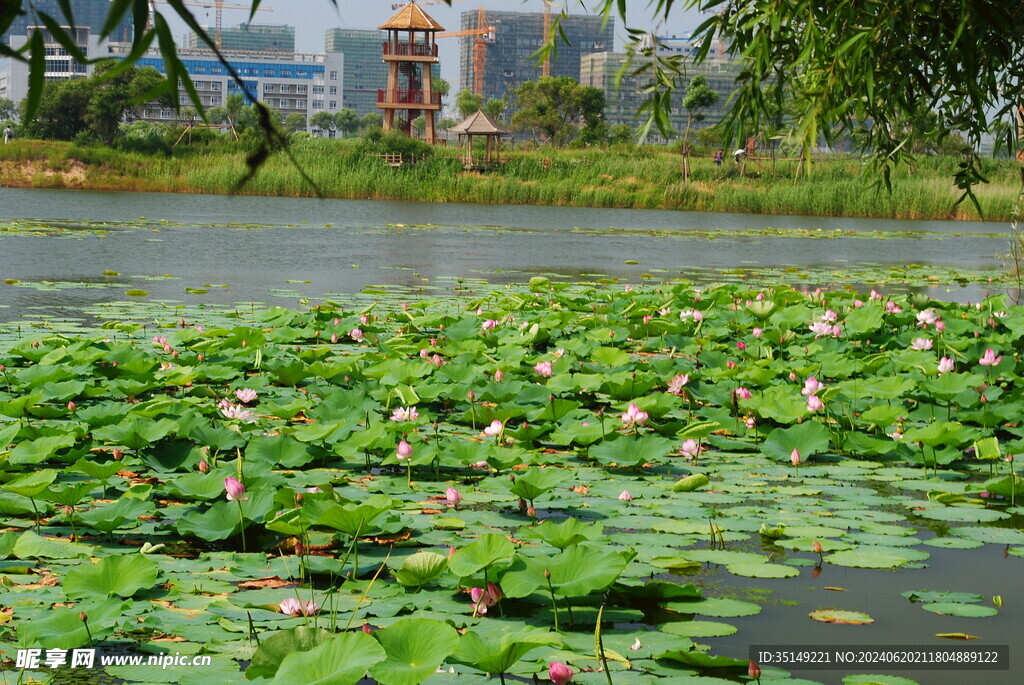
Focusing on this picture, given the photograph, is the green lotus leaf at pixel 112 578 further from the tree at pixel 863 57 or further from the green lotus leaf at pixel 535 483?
the tree at pixel 863 57

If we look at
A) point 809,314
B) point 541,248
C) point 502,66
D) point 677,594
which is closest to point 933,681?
point 677,594

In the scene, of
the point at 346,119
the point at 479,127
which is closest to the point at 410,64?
the point at 479,127

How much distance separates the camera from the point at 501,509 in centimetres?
249

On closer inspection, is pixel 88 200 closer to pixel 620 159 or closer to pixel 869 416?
pixel 620 159

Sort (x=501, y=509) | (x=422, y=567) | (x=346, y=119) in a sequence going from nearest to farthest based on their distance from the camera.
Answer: (x=422, y=567) → (x=501, y=509) → (x=346, y=119)

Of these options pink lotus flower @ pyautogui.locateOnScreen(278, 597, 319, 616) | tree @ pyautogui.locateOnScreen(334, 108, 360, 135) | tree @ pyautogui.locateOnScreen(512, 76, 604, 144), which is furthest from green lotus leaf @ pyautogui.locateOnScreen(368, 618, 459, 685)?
tree @ pyautogui.locateOnScreen(334, 108, 360, 135)

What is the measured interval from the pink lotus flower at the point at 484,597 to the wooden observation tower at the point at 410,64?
4455cm

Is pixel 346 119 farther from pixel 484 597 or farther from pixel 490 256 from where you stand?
pixel 484 597

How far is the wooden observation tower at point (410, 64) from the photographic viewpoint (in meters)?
46.1

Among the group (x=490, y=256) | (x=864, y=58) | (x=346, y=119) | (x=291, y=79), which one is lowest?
(x=490, y=256)

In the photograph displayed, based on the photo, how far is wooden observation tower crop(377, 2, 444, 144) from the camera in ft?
151

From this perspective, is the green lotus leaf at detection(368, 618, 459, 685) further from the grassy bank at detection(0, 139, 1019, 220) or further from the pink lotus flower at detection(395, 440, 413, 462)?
the grassy bank at detection(0, 139, 1019, 220)

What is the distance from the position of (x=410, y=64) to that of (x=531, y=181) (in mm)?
21284

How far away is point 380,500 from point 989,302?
14.5 ft
